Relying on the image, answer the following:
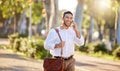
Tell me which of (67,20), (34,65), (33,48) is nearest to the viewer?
(67,20)

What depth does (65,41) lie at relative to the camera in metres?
7.21

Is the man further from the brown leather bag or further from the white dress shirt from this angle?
the brown leather bag

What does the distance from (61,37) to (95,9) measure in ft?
165

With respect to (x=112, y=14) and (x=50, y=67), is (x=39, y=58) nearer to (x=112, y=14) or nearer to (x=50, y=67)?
(x=50, y=67)

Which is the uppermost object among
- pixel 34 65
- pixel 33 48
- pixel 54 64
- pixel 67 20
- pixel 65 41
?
pixel 67 20

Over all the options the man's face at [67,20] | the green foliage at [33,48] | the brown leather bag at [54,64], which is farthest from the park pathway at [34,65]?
the man's face at [67,20]

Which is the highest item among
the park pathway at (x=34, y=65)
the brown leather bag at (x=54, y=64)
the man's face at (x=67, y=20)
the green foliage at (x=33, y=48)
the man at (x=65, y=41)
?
the man's face at (x=67, y=20)

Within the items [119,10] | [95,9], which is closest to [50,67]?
[119,10]

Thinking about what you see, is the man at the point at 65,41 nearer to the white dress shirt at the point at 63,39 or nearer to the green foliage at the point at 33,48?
the white dress shirt at the point at 63,39

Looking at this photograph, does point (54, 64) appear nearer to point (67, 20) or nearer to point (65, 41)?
point (65, 41)

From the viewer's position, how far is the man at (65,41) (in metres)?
7.12

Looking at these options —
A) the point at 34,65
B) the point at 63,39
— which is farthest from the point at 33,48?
the point at 63,39

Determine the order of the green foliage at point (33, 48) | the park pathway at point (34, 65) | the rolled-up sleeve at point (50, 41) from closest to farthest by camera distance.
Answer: the rolled-up sleeve at point (50, 41) → the park pathway at point (34, 65) → the green foliage at point (33, 48)

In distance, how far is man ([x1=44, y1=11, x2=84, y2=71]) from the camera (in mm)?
7121
